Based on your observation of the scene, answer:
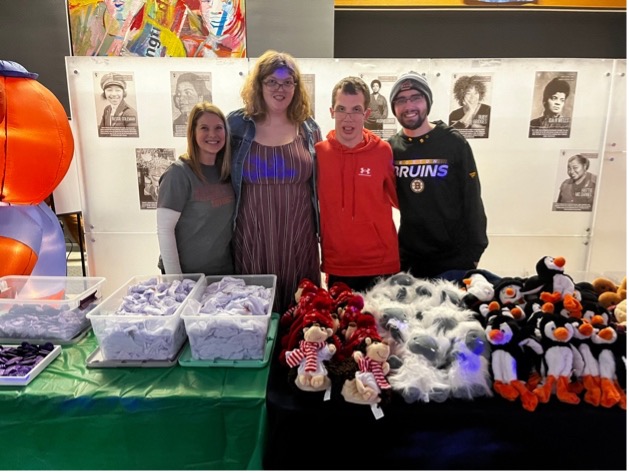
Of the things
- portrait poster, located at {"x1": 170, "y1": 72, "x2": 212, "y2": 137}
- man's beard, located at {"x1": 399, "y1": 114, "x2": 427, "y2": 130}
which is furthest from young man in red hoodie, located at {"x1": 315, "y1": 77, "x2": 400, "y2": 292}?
portrait poster, located at {"x1": 170, "y1": 72, "x2": 212, "y2": 137}

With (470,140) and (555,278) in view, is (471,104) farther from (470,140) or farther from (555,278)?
(555,278)

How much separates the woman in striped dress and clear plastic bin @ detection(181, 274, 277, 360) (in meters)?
0.48

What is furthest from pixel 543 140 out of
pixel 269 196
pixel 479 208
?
pixel 269 196

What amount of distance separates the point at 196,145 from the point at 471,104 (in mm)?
1732

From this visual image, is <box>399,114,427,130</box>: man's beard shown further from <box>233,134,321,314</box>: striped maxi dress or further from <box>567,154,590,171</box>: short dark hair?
<box>567,154,590,171</box>: short dark hair

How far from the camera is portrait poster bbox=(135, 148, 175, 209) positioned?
2.54 m

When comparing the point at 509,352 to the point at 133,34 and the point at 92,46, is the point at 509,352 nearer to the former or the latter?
the point at 133,34

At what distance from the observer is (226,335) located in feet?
3.88

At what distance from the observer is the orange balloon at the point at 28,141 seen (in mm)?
1705

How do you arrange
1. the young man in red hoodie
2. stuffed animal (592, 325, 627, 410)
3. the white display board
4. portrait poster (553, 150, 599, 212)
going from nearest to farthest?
1. stuffed animal (592, 325, 627, 410)
2. the young man in red hoodie
3. the white display board
4. portrait poster (553, 150, 599, 212)

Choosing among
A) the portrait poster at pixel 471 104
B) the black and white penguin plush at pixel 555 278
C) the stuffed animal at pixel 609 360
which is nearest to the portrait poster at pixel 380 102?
the portrait poster at pixel 471 104

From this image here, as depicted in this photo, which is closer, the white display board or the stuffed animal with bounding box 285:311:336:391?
the stuffed animal with bounding box 285:311:336:391

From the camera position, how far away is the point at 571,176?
254cm

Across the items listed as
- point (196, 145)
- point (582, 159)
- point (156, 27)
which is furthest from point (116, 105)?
point (582, 159)
